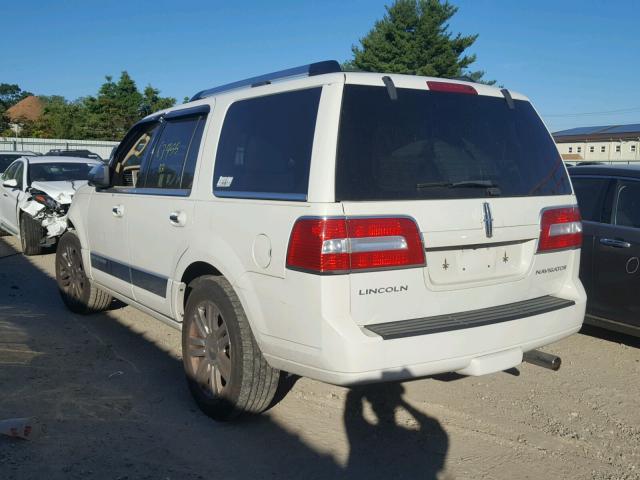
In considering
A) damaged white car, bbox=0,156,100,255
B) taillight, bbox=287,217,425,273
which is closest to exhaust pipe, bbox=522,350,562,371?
taillight, bbox=287,217,425,273

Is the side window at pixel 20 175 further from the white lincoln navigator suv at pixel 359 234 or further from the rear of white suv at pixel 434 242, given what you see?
the rear of white suv at pixel 434 242

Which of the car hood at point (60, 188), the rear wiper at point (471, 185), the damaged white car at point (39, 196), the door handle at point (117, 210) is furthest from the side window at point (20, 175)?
the rear wiper at point (471, 185)

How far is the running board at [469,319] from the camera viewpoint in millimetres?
3051

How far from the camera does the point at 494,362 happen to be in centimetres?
334

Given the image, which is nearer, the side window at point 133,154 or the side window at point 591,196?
the side window at point 133,154

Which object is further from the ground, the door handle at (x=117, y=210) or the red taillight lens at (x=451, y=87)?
the red taillight lens at (x=451, y=87)

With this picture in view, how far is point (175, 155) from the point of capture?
447 cm

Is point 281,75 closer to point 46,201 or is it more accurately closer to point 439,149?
point 439,149

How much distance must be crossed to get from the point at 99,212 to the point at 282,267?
2.91 meters

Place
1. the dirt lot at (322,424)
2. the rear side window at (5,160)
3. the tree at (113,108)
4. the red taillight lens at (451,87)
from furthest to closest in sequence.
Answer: the tree at (113,108)
the rear side window at (5,160)
the red taillight lens at (451,87)
the dirt lot at (322,424)

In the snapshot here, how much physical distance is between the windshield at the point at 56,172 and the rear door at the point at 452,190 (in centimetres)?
834

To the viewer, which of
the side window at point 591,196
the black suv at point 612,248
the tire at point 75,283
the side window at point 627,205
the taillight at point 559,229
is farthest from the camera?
the tire at point 75,283

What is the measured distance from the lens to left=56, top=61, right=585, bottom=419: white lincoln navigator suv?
118 inches

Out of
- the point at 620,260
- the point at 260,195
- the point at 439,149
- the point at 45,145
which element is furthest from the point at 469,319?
the point at 45,145
